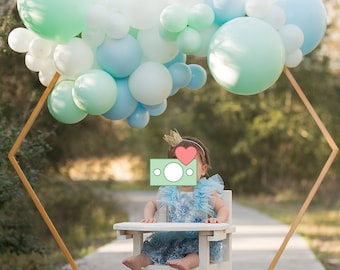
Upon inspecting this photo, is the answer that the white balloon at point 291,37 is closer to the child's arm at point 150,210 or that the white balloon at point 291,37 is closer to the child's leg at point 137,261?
the child's arm at point 150,210

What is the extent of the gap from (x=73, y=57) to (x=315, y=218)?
11.1 m

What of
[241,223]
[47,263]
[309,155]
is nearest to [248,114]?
[309,155]

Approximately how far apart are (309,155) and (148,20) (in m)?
17.2

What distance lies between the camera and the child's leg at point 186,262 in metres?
5.64

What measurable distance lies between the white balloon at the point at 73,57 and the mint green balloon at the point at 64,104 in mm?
141

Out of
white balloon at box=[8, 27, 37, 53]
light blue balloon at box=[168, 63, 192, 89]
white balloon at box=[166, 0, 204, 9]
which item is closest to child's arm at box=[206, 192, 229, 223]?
light blue balloon at box=[168, 63, 192, 89]

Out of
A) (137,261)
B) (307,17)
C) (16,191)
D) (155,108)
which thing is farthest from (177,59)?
(16,191)

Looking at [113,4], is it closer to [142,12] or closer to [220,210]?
[142,12]

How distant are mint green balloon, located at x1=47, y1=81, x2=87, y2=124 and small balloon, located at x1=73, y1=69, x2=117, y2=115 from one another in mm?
124

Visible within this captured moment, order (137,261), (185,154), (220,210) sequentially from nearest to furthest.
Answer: (137,261)
(185,154)
(220,210)

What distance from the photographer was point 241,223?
14898mm

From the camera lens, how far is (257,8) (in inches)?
233

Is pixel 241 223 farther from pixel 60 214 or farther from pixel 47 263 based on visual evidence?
pixel 47 263

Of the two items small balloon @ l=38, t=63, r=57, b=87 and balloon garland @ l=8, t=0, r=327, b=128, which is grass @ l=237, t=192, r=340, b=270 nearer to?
balloon garland @ l=8, t=0, r=327, b=128
